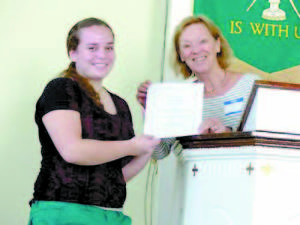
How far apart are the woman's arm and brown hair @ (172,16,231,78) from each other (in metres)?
0.83

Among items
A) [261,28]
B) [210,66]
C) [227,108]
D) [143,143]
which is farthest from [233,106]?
[261,28]

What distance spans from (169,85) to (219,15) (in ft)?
4.44

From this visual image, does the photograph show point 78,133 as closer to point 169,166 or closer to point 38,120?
point 38,120

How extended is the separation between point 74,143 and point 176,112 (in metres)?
0.34

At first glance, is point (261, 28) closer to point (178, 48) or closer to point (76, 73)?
point (178, 48)

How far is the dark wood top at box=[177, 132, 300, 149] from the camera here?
1731 millimetres

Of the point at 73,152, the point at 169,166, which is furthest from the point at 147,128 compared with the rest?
the point at 169,166

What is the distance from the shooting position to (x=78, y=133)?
70.0 inches

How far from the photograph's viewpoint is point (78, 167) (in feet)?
5.90

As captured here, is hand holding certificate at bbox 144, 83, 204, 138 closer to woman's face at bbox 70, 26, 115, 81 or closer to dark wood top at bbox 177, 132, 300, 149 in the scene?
dark wood top at bbox 177, 132, 300, 149

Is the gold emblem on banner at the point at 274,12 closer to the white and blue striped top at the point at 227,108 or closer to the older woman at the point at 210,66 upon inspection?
the older woman at the point at 210,66

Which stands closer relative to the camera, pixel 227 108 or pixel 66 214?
pixel 66 214

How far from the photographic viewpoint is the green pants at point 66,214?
173 cm

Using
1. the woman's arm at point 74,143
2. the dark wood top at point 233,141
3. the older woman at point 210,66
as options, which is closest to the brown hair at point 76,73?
the woman's arm at point 74,143
